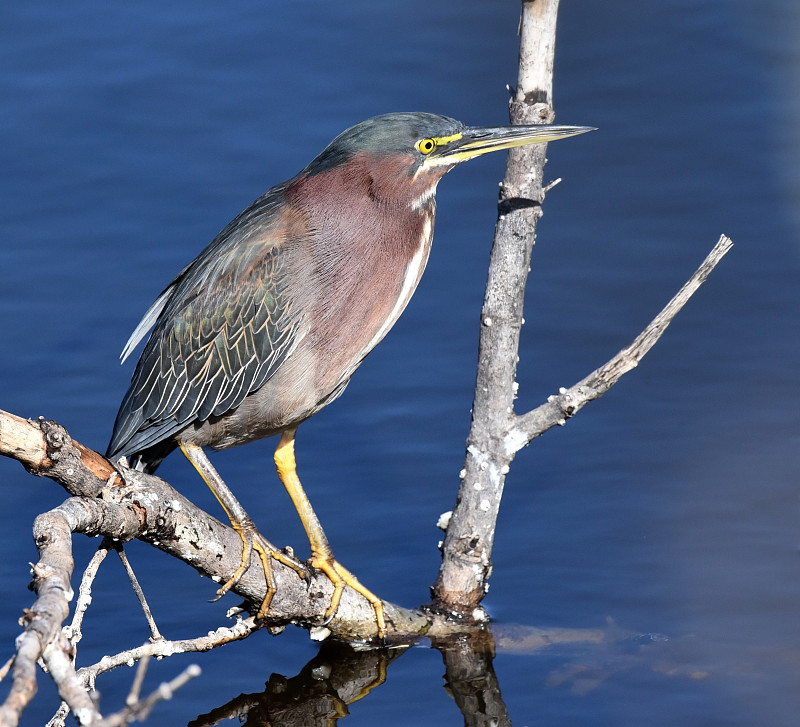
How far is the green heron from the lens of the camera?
4078 millimetres

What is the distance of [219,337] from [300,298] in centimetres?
41

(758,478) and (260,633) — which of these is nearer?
(260,633)

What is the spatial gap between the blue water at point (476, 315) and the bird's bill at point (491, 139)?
1995 millimetres

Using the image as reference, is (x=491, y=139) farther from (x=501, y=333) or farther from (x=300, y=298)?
(x=300, y=298)

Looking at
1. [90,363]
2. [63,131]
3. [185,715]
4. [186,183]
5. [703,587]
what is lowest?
[185,715]

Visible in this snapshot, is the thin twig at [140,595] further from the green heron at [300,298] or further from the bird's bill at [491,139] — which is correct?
the bird's bill at [491,139]

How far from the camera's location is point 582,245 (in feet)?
24.9

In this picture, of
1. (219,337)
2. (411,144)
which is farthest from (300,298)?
(411,144)

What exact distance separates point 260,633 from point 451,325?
254 cm

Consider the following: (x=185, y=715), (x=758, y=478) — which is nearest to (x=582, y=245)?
(x=758, y=478)

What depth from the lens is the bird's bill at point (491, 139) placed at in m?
3.97

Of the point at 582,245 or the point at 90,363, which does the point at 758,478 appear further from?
the point at 90,363

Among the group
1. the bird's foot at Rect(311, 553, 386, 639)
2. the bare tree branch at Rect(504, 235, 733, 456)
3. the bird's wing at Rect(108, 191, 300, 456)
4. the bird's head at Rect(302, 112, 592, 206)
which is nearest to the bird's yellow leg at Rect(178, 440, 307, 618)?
the bird's foot at Rect(311, 553, 386, 639)

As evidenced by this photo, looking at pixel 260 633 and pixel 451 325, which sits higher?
pixel 451 325
